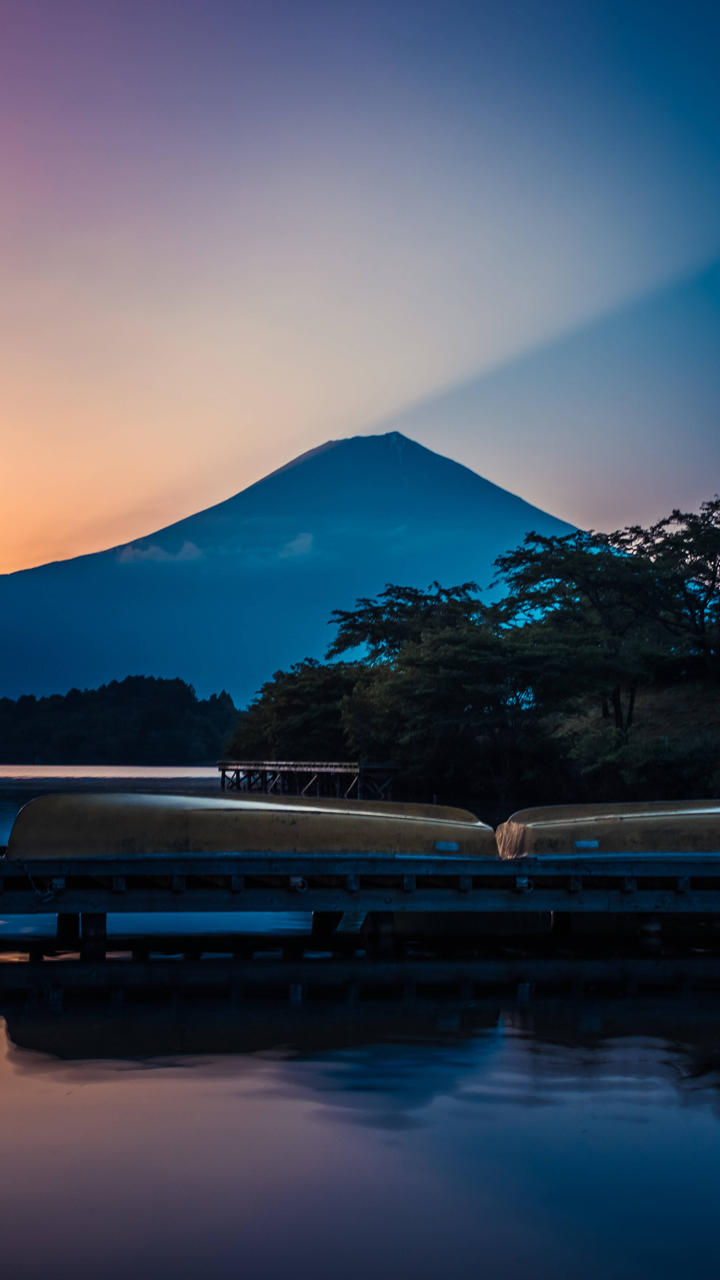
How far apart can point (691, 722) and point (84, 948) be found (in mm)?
23402

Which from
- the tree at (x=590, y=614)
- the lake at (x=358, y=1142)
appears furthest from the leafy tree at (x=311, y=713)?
the lake at (x=358, y=1142)

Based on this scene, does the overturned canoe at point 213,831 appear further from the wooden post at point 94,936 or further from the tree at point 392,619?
the tree at point 392,619

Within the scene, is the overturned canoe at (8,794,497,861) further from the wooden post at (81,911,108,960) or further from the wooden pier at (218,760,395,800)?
the wooden pier at (218,760,395,800)

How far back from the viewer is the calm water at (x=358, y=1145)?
5.77m

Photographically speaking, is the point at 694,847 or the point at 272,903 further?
the point at 694,847

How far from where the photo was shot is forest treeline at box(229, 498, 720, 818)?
3231 cm

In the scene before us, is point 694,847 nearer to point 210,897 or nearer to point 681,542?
point 210,897

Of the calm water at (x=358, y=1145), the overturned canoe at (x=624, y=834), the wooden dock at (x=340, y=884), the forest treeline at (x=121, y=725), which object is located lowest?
the calm water at (x=358, y=1145)

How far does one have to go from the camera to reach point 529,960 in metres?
13.5

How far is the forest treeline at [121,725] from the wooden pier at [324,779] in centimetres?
10777

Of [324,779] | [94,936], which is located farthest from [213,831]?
[324,779]

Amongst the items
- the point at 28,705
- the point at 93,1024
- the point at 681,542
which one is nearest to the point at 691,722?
the point at 681,542

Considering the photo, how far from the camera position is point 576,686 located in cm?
3800

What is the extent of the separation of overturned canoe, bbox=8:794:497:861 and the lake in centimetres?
197
